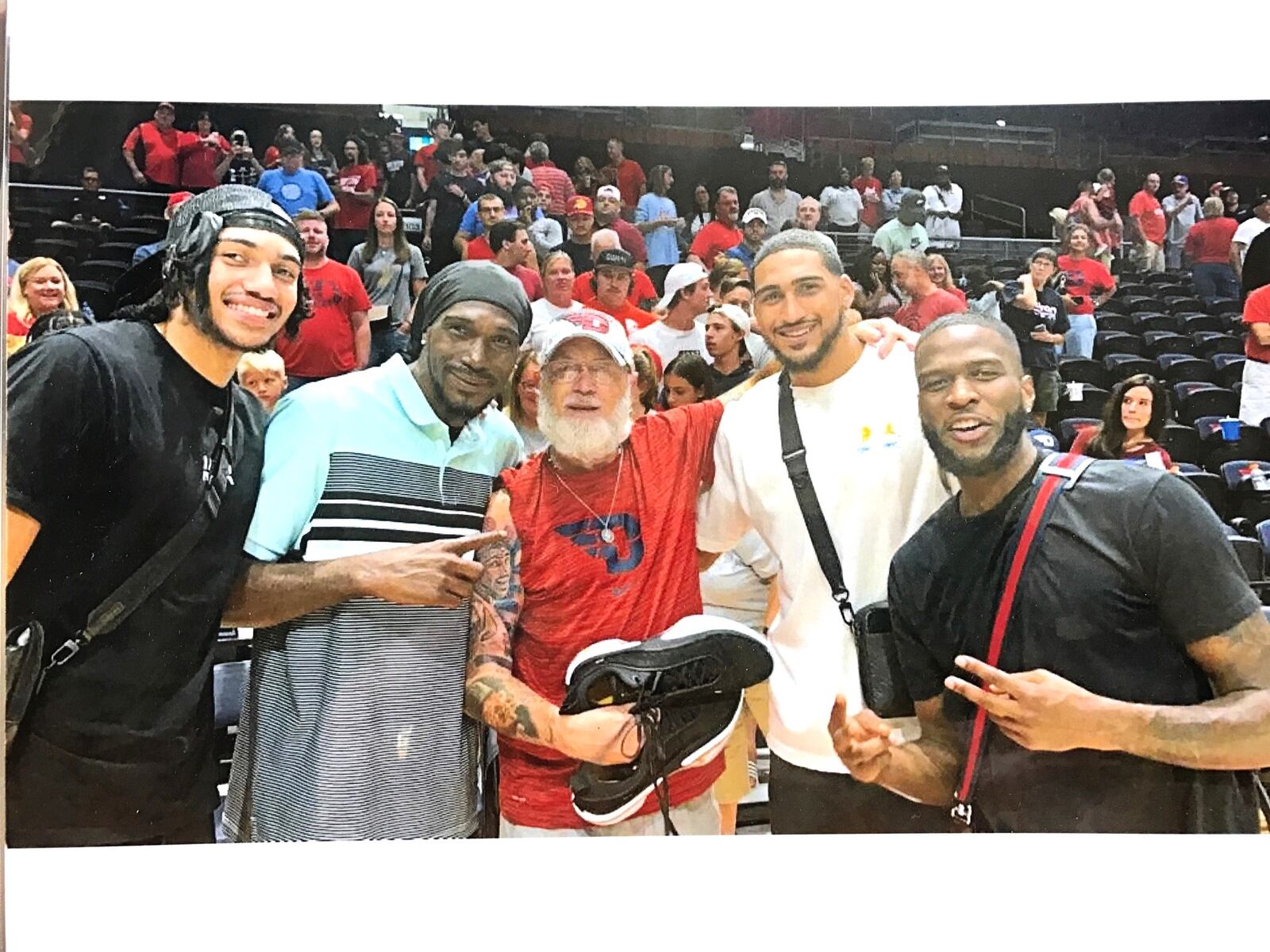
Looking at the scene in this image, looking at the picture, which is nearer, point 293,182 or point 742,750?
point 293,182

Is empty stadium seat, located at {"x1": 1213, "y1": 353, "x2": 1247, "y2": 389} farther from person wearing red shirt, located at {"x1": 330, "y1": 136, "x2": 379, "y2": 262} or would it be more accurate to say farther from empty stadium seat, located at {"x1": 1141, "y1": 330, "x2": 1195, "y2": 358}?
person wearing red shirt, located at {"x1": 330, "y1": 136, "x2": 379, "y2": 262}

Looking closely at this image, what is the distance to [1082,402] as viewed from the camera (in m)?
2.40

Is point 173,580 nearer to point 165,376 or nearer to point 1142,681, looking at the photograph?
point 165,376

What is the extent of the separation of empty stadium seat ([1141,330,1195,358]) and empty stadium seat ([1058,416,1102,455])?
8.9 inches

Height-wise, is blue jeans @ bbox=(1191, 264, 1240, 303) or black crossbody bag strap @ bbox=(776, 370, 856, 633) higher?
blue jeans @ bbox=(1191, 264, 1240, 303)

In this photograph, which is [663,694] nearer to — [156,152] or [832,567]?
[832,567]

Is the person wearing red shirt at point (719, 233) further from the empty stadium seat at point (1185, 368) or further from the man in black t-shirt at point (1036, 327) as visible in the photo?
the empty stadium seat at point (1185, 368)

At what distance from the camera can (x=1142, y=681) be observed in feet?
7.70

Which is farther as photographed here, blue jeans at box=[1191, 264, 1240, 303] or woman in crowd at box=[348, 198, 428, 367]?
blue jeans at box=[1191, 264, 1240, 303]

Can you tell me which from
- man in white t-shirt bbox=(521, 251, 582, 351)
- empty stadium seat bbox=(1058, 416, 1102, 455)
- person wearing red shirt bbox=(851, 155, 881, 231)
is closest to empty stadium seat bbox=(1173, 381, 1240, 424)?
empty stadium seat bbox=(1058, 416, 1102, 455)

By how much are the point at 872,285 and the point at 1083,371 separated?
1.79 ft

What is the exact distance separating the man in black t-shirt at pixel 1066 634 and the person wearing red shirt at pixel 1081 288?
16cm

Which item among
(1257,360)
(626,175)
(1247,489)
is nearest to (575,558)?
(626,175)

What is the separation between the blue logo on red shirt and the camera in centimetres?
235
